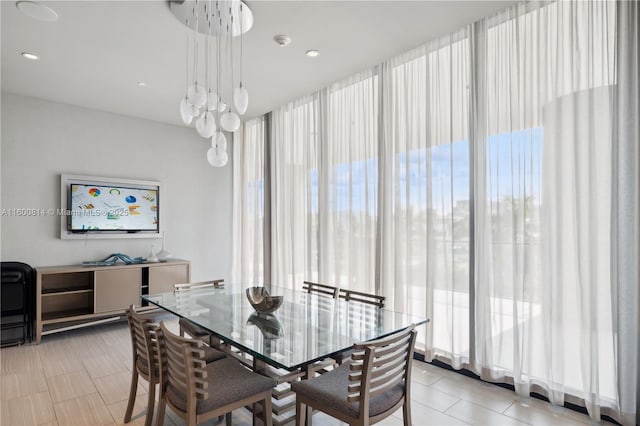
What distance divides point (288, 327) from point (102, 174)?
4060 millimetres

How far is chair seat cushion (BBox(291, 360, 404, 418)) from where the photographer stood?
170cm

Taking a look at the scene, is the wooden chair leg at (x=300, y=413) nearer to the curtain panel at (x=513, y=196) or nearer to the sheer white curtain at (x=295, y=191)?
the curtain panel at (x=513, y=196)

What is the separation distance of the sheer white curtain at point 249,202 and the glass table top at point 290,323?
2376 millimetres

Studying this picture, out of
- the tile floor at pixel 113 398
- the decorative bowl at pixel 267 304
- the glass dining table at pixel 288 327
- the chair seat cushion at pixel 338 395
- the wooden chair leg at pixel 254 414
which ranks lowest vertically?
the tile floor at pixel 113 398

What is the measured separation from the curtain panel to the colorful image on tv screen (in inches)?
118

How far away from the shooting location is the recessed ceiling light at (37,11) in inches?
98.9

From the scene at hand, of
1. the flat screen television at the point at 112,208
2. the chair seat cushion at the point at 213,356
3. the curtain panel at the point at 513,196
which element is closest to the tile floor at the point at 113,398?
the curtain panel at the point at 513,196

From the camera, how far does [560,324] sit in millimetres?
2453

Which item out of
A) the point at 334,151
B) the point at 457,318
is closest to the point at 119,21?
the point at 334,151

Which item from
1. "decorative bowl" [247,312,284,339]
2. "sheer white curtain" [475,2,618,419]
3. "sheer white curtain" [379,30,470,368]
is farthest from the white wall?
"sheer white curtain" [475,2,618,419]

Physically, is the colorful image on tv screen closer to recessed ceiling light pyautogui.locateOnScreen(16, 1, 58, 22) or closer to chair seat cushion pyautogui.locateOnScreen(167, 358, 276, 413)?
recessed ceiling light pyautogui.locateOnScreen(16, 1, 58, 22)

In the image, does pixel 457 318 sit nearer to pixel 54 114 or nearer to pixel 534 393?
pixel 534 393

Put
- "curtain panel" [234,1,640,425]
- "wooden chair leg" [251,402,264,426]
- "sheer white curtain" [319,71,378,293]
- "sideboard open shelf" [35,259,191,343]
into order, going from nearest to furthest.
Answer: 1. "wooden chair leg" [251,402,264,426]
2. "curtain panel" [234,1,640,425]
3. "sheer white curtain" [319,71,378,293]
4. "sideboard open shelf" [35,259,191,343]

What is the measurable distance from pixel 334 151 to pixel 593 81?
2481 millimetres
